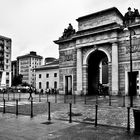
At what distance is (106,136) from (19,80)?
11898 centimetres

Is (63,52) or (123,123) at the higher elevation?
(63,52)

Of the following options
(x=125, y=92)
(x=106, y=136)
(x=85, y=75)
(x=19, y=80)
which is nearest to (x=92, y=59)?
(x=85, y=75)

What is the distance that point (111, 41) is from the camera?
33906mm

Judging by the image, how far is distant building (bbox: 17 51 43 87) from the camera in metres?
144

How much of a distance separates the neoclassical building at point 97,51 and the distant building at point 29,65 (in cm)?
10395

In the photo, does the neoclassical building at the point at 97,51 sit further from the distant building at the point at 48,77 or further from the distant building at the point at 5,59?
the distant building at the point at 5,59

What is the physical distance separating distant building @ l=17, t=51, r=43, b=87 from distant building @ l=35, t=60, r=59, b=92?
258 ft

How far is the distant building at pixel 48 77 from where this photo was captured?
196ft

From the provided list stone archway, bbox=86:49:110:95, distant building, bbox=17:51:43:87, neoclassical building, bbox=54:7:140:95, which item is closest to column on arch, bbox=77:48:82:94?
neoclassical building, bbox=54:7:140:95

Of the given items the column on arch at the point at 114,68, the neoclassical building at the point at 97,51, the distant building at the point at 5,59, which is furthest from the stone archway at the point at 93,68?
the distant building at the point at 5,59

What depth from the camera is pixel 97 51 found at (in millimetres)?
36844

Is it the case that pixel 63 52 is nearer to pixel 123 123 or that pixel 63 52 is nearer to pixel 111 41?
pixel 111 41

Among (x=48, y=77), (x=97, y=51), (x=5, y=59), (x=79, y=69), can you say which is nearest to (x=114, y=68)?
(x=97, y=51)

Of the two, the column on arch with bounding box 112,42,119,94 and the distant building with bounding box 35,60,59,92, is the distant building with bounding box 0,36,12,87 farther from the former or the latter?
the column on arch with bounding box 112,42,119,94
